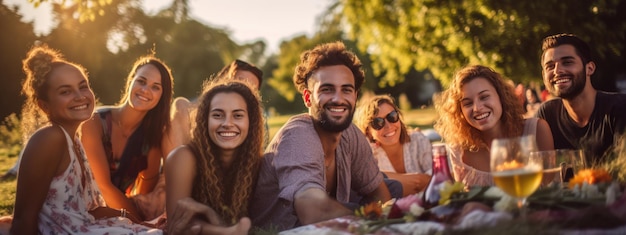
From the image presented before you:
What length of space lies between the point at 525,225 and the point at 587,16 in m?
12.3

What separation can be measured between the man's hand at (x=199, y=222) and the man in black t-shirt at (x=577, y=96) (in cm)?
316

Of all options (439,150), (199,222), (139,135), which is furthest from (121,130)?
(439,150)

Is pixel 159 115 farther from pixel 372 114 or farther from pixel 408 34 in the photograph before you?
pixel 408 34

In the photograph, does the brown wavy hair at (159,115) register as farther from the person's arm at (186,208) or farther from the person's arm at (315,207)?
the person's arm at (315,207)

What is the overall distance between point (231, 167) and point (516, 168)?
2.10m

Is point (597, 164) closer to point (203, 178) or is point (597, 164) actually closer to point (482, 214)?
point (482, 214)

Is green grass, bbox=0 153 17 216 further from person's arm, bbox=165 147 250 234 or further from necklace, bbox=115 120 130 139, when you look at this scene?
person's arm, bbox=165 147 250 234

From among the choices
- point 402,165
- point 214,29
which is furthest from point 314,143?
point 214,29

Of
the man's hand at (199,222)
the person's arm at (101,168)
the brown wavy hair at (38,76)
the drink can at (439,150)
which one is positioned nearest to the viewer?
the drink can at (439,150)

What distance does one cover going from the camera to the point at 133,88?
19.2 ft

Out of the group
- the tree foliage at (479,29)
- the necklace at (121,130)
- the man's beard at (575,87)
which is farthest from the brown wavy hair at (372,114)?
the tree foliage at (479,29)

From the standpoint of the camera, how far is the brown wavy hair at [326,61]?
13.9 feet

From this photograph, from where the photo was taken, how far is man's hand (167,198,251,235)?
10.1 feet

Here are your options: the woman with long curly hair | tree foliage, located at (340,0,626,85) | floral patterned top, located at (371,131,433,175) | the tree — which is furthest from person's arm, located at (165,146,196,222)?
tree foliage, located at (340,0,626,85)
